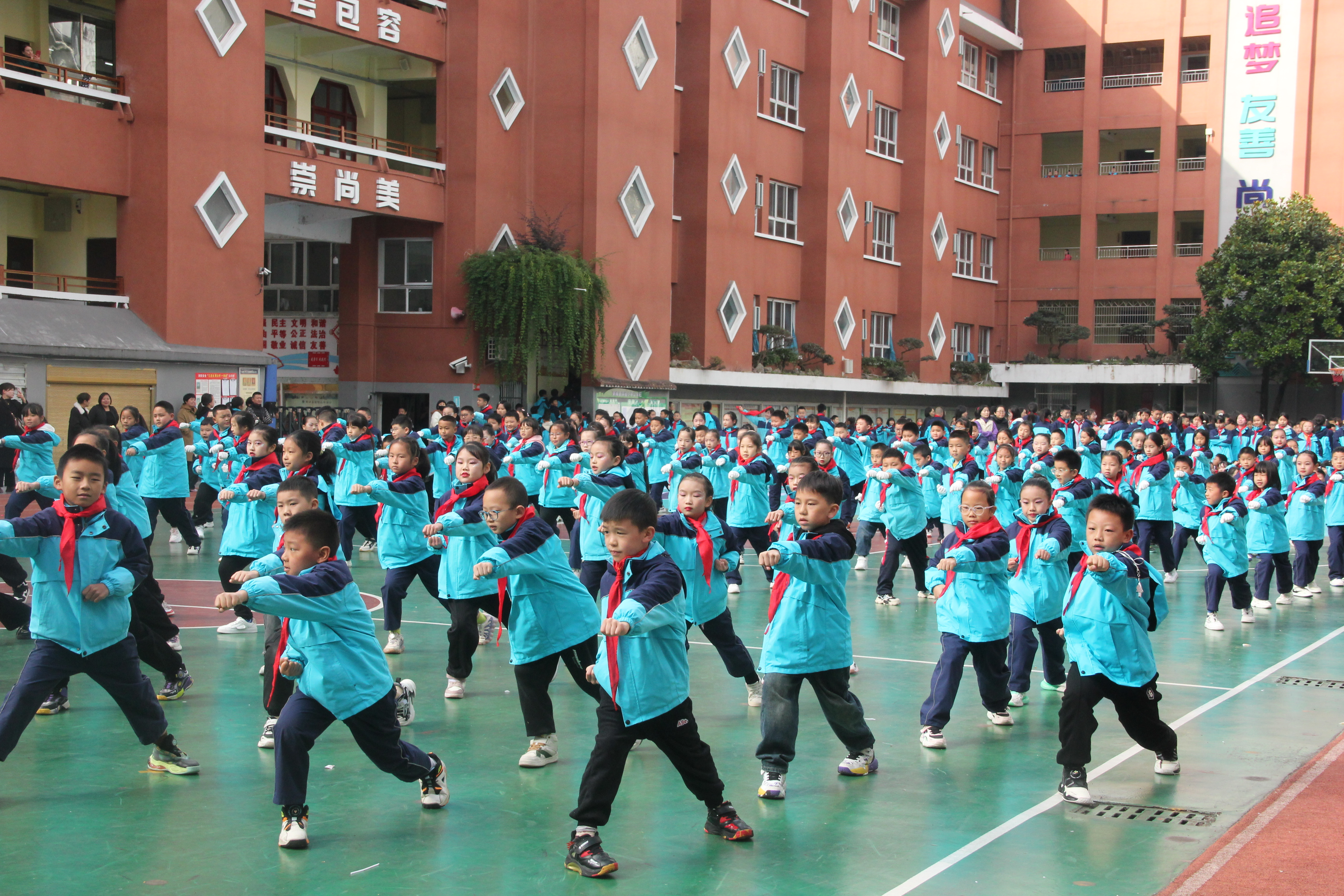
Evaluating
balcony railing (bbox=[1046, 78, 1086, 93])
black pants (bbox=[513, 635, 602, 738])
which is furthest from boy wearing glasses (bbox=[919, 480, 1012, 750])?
balcony railing (bbox=[1046, 78, 1086, 93])

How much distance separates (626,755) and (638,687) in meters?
0.31

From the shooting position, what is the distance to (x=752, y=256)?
34.6 m

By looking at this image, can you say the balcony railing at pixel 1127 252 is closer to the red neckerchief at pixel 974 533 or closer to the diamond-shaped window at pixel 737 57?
the diamond-shaped window at pixel 737 57

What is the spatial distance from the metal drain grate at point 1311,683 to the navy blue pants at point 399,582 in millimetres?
5999

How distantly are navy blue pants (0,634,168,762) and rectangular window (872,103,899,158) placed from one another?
3507 centimetres

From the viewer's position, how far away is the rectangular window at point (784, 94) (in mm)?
35344

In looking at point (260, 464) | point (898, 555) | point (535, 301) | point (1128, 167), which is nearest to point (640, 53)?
point (535, 301)

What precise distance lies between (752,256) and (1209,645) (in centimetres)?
2507

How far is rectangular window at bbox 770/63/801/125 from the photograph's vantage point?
3534 cm

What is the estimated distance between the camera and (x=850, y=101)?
37.2 m

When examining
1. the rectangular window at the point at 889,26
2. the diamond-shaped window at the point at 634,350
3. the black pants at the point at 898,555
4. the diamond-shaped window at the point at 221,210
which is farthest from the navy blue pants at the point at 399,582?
the rectangular window at the point at 889,26

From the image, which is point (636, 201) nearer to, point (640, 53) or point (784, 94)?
point (640, 53)

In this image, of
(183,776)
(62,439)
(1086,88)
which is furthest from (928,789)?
(1086,88)

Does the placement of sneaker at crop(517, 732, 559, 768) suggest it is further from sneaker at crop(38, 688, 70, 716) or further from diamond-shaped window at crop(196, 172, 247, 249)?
diamond-shaped window at crop(196, 172, 247, 249)
